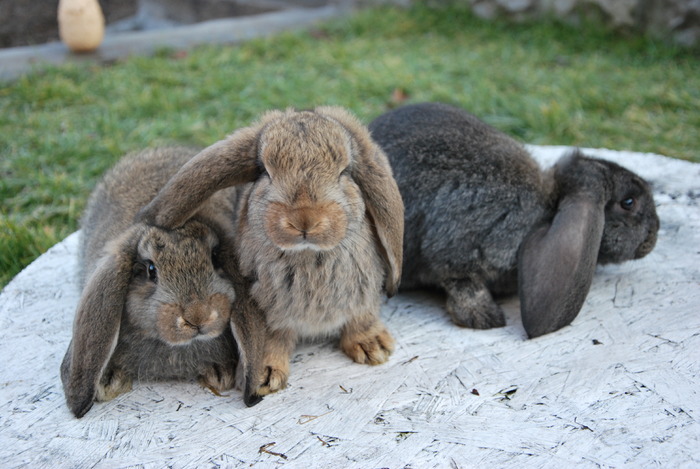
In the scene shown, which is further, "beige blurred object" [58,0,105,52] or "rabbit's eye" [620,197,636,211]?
"beige blurred object" [58,0,105,52]

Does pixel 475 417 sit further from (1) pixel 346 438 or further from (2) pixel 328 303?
(2) pixel 328 303

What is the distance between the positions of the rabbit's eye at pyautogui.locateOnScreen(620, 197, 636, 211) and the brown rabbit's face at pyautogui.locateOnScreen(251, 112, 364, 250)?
1.37m

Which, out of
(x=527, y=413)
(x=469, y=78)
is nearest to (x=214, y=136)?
(x=469, y=78)

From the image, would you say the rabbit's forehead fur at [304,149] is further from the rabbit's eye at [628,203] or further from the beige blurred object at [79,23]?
the beige blurred object at [79,23]

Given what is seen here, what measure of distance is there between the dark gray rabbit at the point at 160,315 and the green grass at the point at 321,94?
4.52 ft

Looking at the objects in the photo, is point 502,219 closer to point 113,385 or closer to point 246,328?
point 246,328

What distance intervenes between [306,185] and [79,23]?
527 cm

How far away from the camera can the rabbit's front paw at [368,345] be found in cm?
259

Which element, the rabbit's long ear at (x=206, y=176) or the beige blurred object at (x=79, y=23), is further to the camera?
the beige blurred object at (x=79, y=23)

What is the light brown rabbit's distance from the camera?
6.81 feet

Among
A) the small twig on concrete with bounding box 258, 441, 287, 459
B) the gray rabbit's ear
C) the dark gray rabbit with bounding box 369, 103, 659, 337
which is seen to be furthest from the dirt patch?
the small twig on concrete with bounding box 258, 441, 287, 459

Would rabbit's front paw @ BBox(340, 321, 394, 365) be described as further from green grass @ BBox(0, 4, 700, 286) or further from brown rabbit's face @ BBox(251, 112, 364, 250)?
green grass @ BBox(0, 4, 700, 286)

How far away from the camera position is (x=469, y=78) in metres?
6.21

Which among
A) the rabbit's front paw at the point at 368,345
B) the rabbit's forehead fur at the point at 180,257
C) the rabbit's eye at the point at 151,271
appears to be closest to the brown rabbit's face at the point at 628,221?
the rabbit's front paw at the point at 368,345
